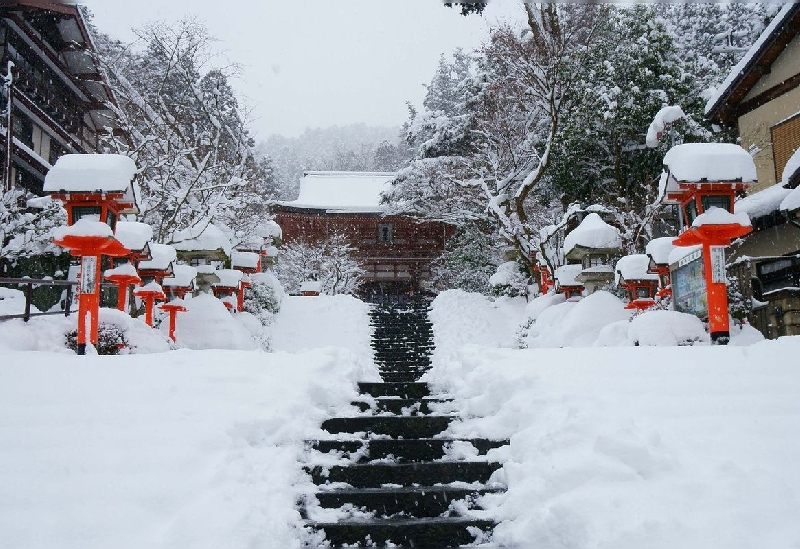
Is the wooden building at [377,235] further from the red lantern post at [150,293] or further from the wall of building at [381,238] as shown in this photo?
the red lantern post at [150,293]

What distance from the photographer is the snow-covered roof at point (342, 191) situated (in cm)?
3147

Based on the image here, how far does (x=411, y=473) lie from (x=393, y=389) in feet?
6.51

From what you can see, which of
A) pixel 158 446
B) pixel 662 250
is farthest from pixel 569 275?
pixel 158 446

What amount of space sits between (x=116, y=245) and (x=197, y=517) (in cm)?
654

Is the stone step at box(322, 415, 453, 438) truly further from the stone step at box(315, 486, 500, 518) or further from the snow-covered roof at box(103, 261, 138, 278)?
the snow-covered roof at box(103, 261, 138, 278)

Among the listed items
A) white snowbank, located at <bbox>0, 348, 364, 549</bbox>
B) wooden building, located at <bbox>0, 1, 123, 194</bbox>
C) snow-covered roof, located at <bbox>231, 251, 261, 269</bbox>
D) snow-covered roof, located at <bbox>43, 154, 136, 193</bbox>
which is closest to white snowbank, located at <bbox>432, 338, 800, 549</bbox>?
white snowbank, located at <bbox>0, 348, 364, 549</bbox>

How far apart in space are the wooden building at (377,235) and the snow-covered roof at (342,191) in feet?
0.28

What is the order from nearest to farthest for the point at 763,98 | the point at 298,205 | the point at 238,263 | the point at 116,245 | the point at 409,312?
the point at 116,245, the point at 763,98, the point at 238,263, the point at 409,312, the point at 298,205

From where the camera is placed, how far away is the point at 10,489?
340 cm

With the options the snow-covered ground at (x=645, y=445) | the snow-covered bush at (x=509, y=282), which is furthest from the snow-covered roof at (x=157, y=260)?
the snow-covered bush at (x=509, y=282)

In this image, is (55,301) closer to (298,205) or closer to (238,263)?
(238,263)

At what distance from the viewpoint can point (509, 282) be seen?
65.7 feet

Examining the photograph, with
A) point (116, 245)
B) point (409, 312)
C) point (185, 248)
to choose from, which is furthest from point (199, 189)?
point (409, 312)

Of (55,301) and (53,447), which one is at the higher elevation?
(55,301)
